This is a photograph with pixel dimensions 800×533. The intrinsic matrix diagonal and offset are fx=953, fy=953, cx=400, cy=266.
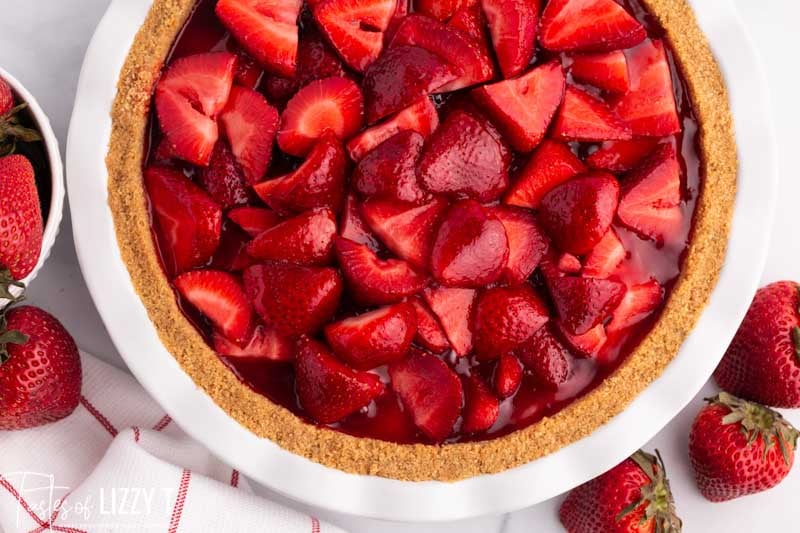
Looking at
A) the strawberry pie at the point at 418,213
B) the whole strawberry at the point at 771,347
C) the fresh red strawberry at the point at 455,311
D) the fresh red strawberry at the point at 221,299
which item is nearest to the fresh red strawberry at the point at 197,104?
the strawberry pie at the point at 418,213

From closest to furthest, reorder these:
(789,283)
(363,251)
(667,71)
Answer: (363,251)
(667,71)
(789,283)

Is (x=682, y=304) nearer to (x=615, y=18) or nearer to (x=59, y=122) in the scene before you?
(x=615, y=18)

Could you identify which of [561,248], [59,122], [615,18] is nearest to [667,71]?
[615,18]

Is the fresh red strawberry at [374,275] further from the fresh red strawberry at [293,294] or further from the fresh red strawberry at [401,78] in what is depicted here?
the fresh red strawberry at [401,78]

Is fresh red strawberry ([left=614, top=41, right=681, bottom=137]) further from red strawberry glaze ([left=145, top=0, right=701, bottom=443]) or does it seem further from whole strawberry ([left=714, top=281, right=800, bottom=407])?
whole strawberry ([left=714, top=281, right=800, bottom=407])

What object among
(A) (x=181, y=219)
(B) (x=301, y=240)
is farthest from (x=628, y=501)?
(A) (x=181, y=219)

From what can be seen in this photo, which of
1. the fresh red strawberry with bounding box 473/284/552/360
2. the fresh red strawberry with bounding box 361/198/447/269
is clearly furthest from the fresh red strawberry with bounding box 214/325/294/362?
the fresh red strawberry with bounding box 473/284/552/360

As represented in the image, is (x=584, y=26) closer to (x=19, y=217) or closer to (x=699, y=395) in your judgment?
(x=699, y=395)
